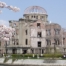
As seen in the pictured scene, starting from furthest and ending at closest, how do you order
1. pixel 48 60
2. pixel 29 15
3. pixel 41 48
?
pixel 29 15, pixel 41 48, pixel 48 60

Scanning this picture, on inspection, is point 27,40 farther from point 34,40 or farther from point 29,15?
point 29,15

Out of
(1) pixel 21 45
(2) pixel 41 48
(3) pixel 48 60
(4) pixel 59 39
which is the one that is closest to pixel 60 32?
(4) pixel 59 39

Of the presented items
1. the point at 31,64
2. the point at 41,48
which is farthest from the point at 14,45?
the point at 31,64

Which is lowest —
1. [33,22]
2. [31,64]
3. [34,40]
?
[31,64]

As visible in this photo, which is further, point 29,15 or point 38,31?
point 29,15

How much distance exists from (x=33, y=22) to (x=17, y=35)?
16.2 feet

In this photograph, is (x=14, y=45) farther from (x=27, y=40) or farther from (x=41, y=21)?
(x=41, y=21)

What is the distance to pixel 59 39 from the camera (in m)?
60.8

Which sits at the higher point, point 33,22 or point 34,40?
point 33,22

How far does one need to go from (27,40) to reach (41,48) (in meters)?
4.00

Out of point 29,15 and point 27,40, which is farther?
point 29,15

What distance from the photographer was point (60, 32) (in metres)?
61.0

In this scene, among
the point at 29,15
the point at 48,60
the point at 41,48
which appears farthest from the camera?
the point at 29,15

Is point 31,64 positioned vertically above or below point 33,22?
below
